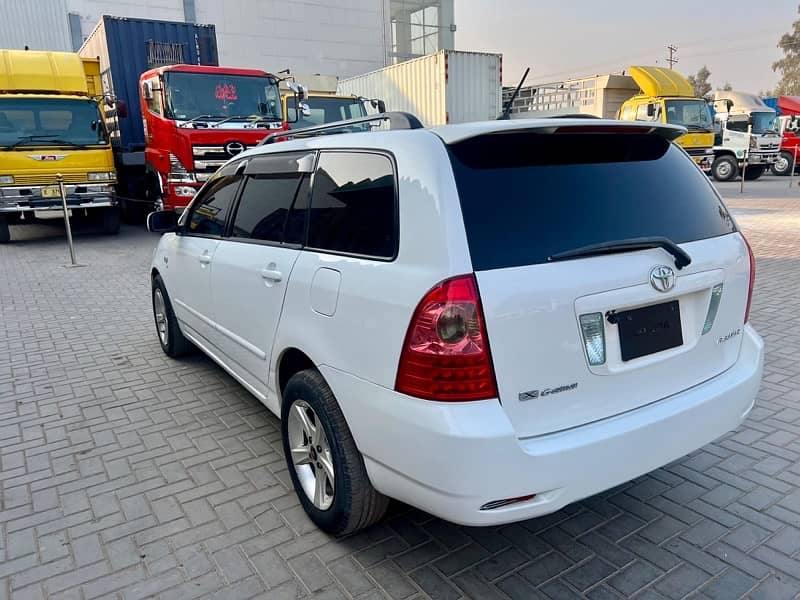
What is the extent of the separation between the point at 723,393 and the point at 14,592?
119 inches

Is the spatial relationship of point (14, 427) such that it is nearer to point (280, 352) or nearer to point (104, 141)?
point (280, 352)

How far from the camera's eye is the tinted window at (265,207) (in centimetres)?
311

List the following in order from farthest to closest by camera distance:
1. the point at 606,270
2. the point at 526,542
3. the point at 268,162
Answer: the point at 268,162, the point at 526,542, the point at 606,270

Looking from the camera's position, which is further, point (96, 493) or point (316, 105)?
point (316, 105)

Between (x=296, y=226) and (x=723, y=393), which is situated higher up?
(x=296, y=226)

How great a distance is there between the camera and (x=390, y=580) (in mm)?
2438

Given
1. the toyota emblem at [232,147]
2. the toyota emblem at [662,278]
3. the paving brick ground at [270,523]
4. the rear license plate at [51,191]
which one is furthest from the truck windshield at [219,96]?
the toyota emblem at [662,278]

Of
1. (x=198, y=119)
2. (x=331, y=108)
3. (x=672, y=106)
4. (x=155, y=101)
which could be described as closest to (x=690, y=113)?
(x=672, y=106)

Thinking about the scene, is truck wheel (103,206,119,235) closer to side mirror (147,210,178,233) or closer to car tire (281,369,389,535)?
side mirror (147,210,178,233)

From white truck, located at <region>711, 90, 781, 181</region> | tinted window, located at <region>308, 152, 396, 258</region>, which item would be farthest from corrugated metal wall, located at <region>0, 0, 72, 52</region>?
tinted window, located at <region>308, 152, 396, 258</region>

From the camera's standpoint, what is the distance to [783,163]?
24.3 meters

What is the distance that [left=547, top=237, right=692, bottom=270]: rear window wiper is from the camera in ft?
7.15

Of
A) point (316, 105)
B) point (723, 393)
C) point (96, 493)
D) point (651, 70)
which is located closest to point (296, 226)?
point (96, 493)

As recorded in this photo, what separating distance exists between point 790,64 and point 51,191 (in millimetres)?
74136
